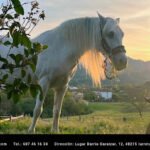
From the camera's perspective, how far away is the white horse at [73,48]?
701 cm

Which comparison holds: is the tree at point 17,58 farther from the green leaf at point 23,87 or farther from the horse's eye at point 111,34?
the horse's eye at point 111,34

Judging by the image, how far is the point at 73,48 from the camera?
23.5 feet

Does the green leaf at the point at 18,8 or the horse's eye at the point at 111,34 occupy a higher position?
the green leaf at the point at 18,8


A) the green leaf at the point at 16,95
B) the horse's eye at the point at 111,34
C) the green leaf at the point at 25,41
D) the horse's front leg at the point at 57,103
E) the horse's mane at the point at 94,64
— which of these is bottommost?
the horse's front leg at the point at 57,103

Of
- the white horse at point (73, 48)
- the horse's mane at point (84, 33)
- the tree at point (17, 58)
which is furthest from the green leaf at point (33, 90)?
the horse's mane at point (84, 33)

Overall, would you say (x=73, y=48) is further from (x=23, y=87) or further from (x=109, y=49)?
(x=23, y=87)

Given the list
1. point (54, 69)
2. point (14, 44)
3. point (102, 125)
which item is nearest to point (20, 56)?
point (14, 44)

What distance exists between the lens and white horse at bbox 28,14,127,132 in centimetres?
701

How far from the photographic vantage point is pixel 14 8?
5.12 ft

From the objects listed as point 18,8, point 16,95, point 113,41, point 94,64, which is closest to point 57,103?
point 94,64

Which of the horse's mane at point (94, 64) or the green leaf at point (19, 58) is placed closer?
the green leaf at point (19, 58)

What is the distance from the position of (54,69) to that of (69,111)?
14.3 metres

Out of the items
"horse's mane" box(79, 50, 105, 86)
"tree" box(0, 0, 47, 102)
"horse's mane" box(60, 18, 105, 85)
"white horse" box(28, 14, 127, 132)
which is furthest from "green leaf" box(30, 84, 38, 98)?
"horse's mane" box(79, 50, 105, 86)
